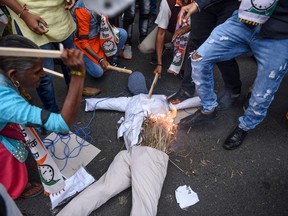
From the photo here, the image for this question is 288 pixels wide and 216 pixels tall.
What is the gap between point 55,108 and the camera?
2982mm

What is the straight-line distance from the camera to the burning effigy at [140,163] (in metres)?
2.19

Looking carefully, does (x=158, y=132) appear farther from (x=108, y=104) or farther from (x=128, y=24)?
(x=128, y=24)

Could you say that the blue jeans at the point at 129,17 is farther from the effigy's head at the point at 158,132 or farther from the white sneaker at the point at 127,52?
the effigy's head at the point at 158,132

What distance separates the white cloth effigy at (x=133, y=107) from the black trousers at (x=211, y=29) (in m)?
0.43

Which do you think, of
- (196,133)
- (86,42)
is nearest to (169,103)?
(196,133)

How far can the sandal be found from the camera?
2418mm

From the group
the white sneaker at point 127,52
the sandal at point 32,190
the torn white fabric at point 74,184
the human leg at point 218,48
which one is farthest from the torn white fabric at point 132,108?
the white sneaker at point 127,52

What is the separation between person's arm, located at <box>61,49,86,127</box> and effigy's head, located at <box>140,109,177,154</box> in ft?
3.49

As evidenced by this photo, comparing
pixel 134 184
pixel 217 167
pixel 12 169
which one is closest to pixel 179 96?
pixel 217 167

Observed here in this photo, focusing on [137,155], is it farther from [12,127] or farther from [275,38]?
[275,38]

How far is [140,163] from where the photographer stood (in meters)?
2.38

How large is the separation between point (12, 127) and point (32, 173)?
80 cm

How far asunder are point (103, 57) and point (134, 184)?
203 cm

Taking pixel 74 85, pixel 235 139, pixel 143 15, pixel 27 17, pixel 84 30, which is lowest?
pixel 235 139
